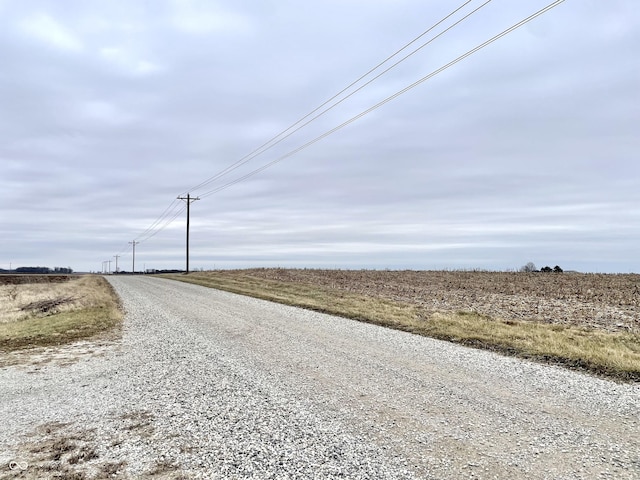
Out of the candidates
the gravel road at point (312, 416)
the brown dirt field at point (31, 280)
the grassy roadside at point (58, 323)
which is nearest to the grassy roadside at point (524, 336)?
the gravel road at point (312, 416)

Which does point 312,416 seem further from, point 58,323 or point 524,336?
point 58,323

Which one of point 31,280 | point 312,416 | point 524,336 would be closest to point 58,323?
point 312,416

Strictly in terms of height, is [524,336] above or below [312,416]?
above

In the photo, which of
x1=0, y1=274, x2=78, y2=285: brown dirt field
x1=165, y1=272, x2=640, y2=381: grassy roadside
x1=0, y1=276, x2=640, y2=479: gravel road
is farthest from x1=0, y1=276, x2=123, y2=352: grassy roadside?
x1=0, y1=274, x2=78, y2=285: brown dirt field

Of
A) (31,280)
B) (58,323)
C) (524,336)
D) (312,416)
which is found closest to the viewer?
(312,416)

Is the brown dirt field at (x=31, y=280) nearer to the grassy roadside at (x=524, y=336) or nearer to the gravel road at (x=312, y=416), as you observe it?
the grassy roadside at (x=524, y=336)

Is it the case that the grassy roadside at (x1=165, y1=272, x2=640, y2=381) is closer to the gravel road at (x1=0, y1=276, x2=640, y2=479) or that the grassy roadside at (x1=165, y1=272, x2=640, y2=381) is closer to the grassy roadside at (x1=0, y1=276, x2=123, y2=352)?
the gravel road at (x1=0, y1=276, x2=640, y2=479)

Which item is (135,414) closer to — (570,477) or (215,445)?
(215,445)

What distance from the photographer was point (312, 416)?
5.86 meters

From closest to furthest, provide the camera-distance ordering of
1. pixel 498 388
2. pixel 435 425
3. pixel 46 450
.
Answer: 1. pixel 46 450
2. pixel 435 425
3. pixel 498 388

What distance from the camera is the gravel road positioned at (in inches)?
177

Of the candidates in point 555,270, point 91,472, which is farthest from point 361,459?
point 555,270

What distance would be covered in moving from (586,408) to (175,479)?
5649 mm

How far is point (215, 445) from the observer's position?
4.98 m
